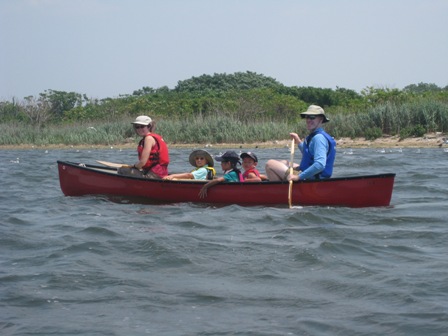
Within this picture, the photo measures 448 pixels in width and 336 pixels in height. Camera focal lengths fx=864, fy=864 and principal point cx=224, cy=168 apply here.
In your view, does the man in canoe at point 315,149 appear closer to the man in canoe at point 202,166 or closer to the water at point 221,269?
the water at point 221,269

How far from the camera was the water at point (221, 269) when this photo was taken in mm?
6043

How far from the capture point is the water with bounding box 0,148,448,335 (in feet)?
19.8

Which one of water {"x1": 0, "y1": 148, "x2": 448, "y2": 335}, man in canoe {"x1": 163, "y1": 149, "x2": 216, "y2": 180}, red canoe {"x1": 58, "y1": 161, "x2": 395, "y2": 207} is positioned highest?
man in canoe {"x1": 163, "y1": 149, "x2": 216, "y2": 180}

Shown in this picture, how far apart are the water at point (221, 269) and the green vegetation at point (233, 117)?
1517 cm

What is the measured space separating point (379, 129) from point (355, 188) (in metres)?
17.0

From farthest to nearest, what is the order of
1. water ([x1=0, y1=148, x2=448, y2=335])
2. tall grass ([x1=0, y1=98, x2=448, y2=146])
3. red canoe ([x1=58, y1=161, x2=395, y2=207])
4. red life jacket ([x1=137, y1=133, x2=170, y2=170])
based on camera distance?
tall grass ([x1=0, y1=98, x2=448, y2=146]) → red life jacket ([x1=137, y1=133, x2=170, y2=170]) → red canoe ([x1=58, y1=161, x2=395, y2=207]) → water ([x1=0, y1=148, x2=448, y2=335])

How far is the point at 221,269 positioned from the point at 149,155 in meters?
4.71

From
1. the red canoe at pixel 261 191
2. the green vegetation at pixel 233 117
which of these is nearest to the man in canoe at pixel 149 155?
the red canoe at pixel 261 191

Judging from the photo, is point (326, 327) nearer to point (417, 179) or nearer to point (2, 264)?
point (2, 264)

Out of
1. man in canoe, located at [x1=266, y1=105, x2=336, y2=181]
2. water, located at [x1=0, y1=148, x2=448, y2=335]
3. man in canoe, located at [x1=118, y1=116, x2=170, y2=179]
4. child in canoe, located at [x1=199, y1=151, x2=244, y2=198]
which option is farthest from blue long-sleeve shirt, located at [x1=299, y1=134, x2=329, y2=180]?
man in canoe, located at [x1=118, y1=116, x2=170, y2=179]

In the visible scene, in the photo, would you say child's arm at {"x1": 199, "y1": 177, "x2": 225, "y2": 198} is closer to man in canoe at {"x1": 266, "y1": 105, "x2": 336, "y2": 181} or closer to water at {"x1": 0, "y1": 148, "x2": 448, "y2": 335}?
water at {"x1": 0, "y1": 148, "x2": 448, "y2": 335}

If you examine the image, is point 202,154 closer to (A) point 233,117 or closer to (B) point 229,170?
(B) point 229,170

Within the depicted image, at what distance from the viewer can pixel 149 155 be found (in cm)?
1209

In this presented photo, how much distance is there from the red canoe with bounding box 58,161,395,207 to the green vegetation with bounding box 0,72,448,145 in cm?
1573
